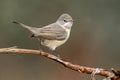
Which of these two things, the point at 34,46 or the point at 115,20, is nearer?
the point at 34,46

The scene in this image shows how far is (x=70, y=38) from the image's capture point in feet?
35.4

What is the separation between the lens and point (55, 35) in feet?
15.9

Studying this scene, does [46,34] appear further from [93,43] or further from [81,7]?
[81,7]

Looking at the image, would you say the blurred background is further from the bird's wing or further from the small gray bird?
the bird's wing

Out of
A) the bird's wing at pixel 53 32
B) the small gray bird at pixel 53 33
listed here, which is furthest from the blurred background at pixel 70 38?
the bird's wing at pixel 53 32

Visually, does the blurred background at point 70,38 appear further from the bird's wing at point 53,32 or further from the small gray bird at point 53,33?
the bird's wing at point 53,32

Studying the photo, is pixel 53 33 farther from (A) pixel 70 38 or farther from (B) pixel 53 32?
(A) pixel 70 38

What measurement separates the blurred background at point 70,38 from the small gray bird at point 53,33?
3507mm

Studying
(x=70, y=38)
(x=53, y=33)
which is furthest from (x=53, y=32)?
(x=70, y=38)

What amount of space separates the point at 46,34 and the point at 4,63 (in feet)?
18.3

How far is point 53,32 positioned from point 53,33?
2 cm

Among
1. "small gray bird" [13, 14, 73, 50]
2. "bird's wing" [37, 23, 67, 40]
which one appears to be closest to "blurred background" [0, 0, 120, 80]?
"small gray bird" [13, 14, 73, 50]

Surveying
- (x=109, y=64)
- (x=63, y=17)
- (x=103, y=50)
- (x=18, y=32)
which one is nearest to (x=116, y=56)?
(x=103, y=50)

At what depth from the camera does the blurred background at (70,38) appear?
981 centimetres
